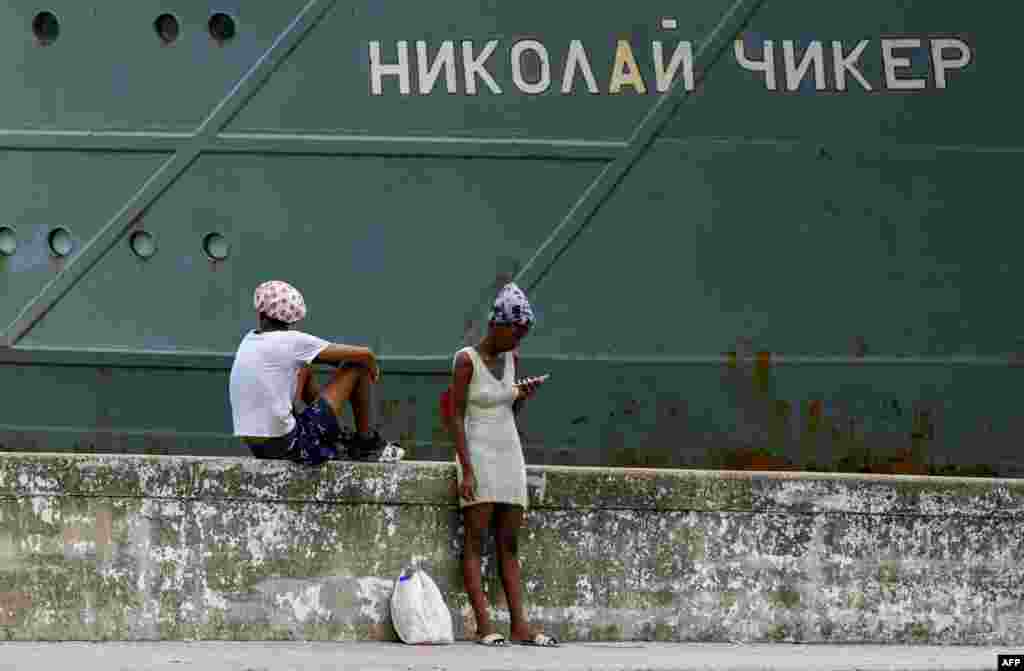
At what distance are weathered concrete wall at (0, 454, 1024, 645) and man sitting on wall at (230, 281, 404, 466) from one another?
125 millimetres

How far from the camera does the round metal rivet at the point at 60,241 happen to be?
11312 millimetres

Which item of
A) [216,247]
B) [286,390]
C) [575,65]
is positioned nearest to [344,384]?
[286,390]

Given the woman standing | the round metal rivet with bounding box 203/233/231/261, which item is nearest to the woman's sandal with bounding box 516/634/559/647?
the woman standing

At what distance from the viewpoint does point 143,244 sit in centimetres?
1132

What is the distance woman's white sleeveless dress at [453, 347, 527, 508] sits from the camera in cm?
818

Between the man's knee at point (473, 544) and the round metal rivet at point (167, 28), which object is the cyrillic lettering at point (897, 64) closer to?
the round metal rivet at point (167, 28)

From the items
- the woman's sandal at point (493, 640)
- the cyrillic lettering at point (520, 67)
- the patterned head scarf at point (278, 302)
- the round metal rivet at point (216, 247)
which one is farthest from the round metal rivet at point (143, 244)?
the woman's sandal at point (493, 640)

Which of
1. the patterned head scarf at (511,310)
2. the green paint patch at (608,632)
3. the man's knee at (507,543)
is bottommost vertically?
the green paint patch at (608,632)

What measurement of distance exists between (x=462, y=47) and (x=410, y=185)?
80 cm

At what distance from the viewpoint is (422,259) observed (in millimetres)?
11242

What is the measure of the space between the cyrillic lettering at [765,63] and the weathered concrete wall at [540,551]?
132 inches

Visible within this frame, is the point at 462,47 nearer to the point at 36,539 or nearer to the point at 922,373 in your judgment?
the point at 922,373

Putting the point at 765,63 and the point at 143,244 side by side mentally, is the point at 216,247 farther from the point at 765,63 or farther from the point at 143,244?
the point at 765,63

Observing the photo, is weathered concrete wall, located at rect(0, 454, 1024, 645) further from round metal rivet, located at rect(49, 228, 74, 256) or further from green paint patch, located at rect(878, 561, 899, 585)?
round metal rivet, located at rect(49, 228, 74, 256)
